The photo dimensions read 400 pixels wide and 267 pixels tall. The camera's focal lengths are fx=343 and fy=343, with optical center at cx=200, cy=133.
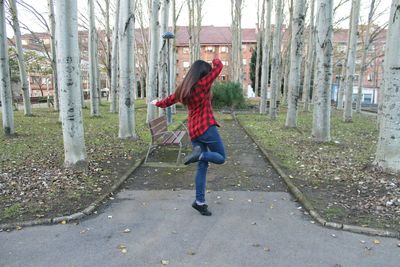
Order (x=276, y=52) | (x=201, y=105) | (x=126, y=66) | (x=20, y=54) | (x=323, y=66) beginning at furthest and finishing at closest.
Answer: (x=276, y=52)
(x=20, y=54)
(x=126, y=66)
(x=323, y=66)
(x=201, y=105)

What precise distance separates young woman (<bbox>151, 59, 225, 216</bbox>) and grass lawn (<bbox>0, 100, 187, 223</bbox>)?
172cm

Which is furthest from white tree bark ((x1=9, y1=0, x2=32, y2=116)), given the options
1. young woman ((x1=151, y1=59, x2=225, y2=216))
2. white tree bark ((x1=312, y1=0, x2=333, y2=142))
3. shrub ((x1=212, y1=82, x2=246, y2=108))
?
young woman ((x1=151, y1=59, x2=225, y2=216))

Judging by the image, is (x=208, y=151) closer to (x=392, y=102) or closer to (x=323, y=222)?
(x=323, y=222)

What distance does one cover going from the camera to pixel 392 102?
5645 mm

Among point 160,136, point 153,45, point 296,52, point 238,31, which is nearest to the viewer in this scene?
point 160,136

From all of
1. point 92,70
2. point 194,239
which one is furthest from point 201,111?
point 92,70

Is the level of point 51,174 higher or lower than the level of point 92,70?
lower

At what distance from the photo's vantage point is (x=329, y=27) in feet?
28.5

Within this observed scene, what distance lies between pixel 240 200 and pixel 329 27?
5893 mm

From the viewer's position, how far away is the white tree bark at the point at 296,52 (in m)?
11.4

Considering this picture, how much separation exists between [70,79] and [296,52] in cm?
848

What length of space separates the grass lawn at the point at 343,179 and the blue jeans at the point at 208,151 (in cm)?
151

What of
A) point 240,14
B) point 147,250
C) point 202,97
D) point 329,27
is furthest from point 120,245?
point 240,14

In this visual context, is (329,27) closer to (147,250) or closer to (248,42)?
(147,250)
